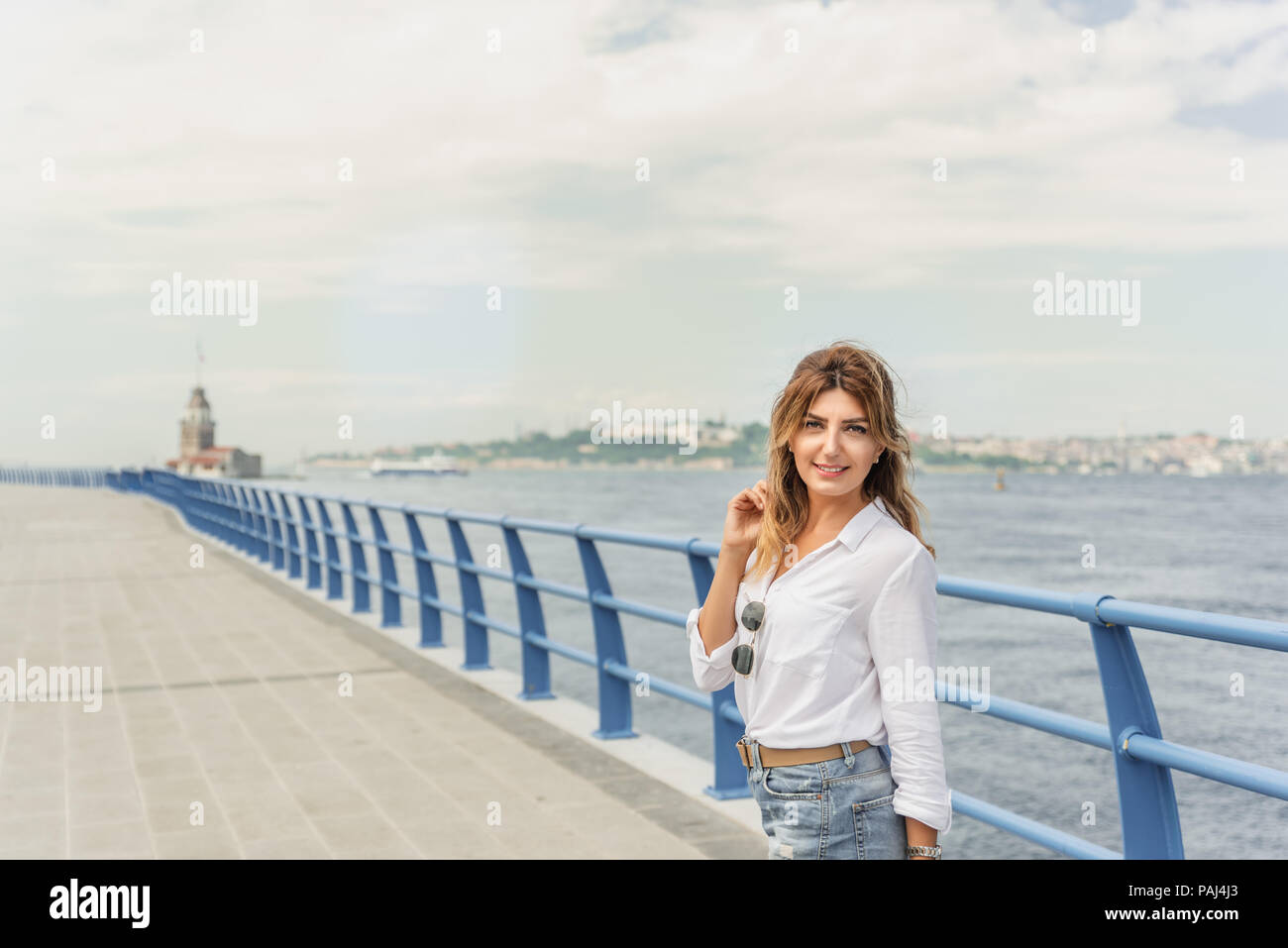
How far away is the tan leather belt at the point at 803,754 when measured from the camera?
2.29m

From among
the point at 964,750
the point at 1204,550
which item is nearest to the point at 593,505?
the point at 1204,550

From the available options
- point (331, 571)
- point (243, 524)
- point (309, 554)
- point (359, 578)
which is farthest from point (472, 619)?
point (243, 524)

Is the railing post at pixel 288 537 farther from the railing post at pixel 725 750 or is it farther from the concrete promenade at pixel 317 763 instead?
the railing post at pixel 725 750

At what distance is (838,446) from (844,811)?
0.67 metres

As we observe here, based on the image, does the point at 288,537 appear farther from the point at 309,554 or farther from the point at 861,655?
the point at 861,655

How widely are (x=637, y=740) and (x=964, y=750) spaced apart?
17.4 metres

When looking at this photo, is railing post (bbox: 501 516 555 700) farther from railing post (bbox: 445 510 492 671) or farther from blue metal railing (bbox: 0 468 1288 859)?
railing post (bbox: 445 510 492 671)

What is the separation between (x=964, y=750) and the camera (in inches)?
900

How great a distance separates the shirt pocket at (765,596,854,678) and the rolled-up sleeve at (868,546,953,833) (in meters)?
0.07

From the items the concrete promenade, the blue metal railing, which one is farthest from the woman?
the concrete promenade

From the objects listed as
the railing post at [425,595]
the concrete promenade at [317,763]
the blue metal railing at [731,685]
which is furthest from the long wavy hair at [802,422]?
the railing post at [425,595]

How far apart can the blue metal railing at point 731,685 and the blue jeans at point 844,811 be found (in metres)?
1.04
